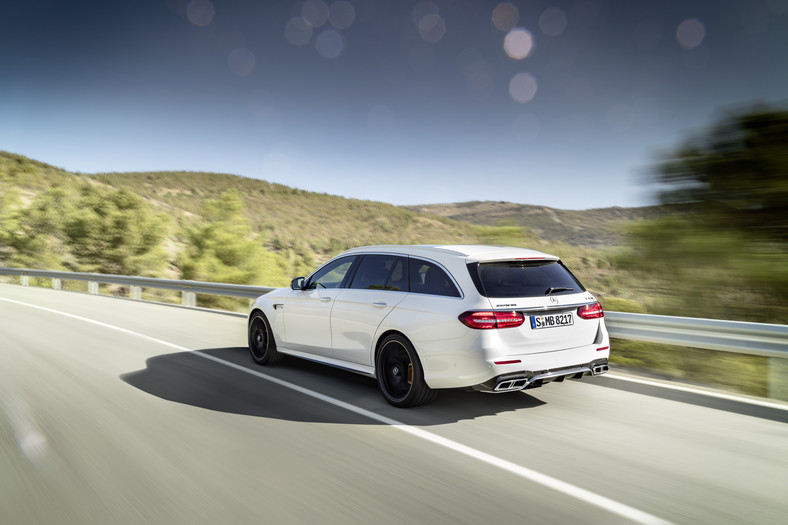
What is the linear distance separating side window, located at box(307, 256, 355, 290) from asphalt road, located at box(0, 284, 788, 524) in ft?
3.60

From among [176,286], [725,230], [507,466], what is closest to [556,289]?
[507,466]

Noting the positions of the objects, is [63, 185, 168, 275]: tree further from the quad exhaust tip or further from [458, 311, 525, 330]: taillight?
the quad exhaust tip

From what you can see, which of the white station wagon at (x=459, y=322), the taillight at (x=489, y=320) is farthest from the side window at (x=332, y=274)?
the taillight at (x=489, y=320)

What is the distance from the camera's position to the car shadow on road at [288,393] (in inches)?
211

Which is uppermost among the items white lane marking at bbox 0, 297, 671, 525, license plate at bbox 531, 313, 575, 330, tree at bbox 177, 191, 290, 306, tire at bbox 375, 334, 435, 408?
tree at bbox 177, 191, 290, 306

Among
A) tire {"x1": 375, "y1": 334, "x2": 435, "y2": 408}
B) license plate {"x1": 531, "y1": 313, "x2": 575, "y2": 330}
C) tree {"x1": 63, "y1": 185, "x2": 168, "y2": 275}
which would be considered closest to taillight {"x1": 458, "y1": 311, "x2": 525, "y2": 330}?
license plate {"x1": 531, "y1": 313, "x2": 575, "y2": 330}

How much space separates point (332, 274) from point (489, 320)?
2655 millimetres

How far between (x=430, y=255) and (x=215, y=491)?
2945 millimetres

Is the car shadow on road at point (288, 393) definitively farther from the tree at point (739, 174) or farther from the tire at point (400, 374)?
the tree at point (739, 174)

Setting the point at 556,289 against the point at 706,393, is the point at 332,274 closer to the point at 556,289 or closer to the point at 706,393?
the point at 556,289

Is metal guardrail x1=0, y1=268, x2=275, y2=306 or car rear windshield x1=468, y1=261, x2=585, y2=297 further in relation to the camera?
metal guardrail x1=0, y1=268, x2=275, y2=306

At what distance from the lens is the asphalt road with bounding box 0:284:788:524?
3.38m

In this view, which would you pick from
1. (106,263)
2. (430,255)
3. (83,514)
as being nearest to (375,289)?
(430,255)

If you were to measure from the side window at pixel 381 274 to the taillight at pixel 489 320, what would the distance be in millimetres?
984
